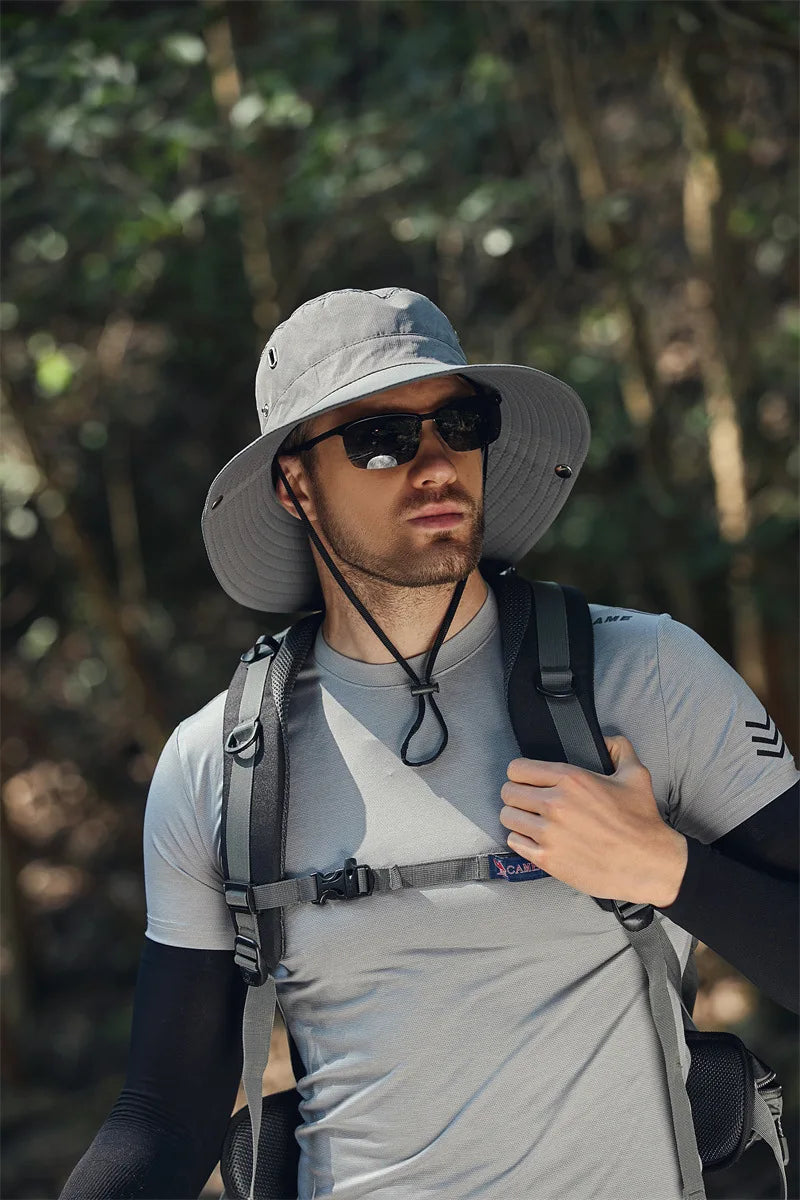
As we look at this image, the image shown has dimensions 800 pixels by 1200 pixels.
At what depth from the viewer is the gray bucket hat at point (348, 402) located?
2.10 meters

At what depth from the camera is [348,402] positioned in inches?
79.7

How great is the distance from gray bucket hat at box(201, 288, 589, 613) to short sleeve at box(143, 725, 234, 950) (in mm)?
512

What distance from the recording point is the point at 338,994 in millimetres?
1939

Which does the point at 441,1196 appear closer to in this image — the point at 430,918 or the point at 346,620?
the point at 430,918

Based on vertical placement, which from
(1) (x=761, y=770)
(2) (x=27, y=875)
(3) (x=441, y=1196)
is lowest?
(2) (x=27, y=875)

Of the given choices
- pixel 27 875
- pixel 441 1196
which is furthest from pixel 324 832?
pixel 27 875

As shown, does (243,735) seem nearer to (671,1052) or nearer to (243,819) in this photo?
(243,819)

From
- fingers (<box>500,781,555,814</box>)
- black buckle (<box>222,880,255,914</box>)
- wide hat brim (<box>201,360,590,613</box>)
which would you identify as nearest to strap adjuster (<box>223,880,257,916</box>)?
black buckle (<box>222,880,255,914</box>)

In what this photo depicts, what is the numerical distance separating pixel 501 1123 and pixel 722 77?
5080mm

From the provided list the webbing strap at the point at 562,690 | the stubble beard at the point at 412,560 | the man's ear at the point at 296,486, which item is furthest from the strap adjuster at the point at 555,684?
the man's ear at the point at 296,486

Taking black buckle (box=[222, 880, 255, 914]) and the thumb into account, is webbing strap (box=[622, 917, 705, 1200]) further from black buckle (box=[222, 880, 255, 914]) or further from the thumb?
black buckle (box=[222, 880, 255, 914])

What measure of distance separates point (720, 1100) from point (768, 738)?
0.57 meters

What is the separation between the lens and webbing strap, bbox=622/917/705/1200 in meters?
1.86

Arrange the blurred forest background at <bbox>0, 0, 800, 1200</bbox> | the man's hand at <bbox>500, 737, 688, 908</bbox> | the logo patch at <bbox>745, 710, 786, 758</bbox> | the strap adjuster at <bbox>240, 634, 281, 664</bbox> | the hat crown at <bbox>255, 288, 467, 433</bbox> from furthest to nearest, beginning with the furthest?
the blurred forest background at <bbox>0, 0, 800, 1200</bbox> → the strap adjuster at <bbox>240, 634, 281, 664</bbox> → the hat crown at <bbox>255, 288, 467, 433</bbox> → the logo patch at <bbox>745, 710, 786, 758</bbox> → the man's hand at <bbox>500, 737, 688, 908</bbox>
